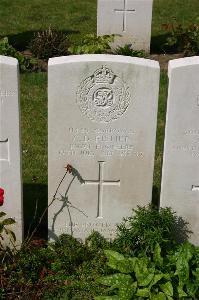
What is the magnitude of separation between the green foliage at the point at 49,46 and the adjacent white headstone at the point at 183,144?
16.7ft

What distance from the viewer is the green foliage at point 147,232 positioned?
506 centimetres

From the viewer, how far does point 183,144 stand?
5.17 metres

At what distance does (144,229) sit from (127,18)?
594 cm

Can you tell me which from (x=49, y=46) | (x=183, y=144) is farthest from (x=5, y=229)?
(x=49, y=46)

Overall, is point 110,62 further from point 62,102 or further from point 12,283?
point 12,283

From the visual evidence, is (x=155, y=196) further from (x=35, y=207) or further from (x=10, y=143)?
(x=10, y=143)

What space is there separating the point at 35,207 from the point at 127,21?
5.13 metres

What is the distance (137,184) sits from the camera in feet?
17.7

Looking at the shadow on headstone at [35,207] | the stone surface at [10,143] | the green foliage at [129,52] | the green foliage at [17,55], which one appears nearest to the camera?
the stone surface at [10,143]

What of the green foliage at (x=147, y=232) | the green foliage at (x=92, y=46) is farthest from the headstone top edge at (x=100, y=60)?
the green foliage at (x=92, y=46)

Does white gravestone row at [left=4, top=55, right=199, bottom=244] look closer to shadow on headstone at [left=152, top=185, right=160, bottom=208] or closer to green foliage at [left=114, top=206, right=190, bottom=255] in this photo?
green foliage at [left=114, top=206, right=190, bottom=255]

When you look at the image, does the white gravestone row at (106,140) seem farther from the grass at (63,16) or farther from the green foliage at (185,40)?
the grass at (63,16)

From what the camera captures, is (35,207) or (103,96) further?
(35,207)

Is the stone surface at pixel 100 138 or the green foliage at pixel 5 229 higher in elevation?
the stone surface at pixel 100 138
